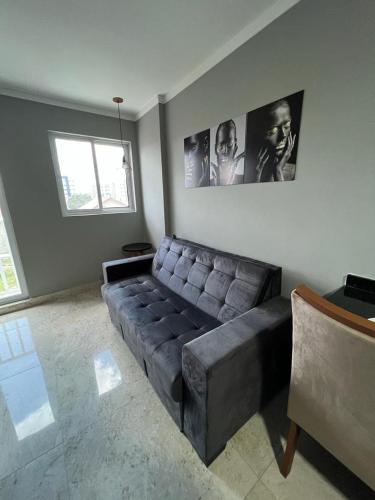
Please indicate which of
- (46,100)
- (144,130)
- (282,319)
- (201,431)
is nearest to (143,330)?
(201,431)

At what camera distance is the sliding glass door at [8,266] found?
235 cm

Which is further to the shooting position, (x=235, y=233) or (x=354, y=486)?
(x=235, y=233)

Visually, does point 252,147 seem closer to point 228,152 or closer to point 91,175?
point 228,152

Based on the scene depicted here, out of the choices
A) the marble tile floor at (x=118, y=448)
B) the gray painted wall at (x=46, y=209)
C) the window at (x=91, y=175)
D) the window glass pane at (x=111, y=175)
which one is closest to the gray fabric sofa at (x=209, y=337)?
the marble tile floor at (x=118, y=448)

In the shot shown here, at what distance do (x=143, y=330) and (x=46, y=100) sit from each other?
283 centimetres

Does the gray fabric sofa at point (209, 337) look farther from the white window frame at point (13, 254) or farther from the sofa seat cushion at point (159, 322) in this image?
the white window frame at point (13, 254)

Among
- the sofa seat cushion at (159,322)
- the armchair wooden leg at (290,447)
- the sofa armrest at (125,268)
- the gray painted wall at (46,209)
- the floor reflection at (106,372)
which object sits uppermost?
the gray painted wall at (46,209)

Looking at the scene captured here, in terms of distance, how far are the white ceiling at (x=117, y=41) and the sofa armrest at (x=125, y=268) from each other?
1.86 m

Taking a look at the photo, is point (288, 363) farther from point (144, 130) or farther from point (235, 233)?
point (144, 130)

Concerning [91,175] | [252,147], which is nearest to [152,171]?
[91,175]

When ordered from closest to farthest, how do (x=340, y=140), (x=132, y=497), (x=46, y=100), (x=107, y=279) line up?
1. (x=132, y=497)
2. (x=340, y=140)
3. (x=107, y=279)
4. (x=46, y=100)

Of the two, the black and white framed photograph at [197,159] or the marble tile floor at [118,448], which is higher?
the black and white framed photograph at [197,159]

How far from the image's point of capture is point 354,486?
925mm

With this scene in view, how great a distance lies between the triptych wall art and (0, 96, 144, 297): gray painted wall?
152 centimetres
